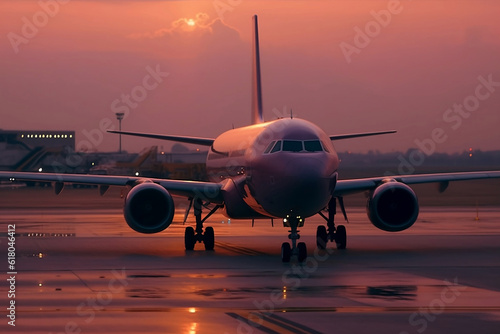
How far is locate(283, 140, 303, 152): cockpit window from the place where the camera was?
2383 centimetres

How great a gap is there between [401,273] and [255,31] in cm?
2037

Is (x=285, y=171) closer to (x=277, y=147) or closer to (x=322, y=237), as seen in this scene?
(x=277, y=147)

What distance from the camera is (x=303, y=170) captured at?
2305 cm

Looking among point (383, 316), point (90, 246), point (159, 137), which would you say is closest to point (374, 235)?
→ point (159, 137)

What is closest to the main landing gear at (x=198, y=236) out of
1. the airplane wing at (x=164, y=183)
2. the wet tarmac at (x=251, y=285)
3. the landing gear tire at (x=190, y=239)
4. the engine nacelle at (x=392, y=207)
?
the landing gear tire at (x=190, y=239)

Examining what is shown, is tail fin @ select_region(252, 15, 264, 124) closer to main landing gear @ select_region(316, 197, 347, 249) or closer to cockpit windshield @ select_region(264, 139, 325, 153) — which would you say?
main landing gear @ select_region(316, 197, 347, 249)

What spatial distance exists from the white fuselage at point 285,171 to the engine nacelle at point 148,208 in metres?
2.04

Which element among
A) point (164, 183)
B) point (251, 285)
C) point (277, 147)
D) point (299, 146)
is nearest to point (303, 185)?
point (299, 146)

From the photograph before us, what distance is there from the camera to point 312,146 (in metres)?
23.9

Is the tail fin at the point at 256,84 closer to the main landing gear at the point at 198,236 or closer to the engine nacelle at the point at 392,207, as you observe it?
the main landing gear at the point at 198,236

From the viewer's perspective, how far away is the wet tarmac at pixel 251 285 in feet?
44.7

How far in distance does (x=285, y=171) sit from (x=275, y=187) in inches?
21.4

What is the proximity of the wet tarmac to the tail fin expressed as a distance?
558cm

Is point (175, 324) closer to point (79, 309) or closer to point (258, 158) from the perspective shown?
point (79, 309)
